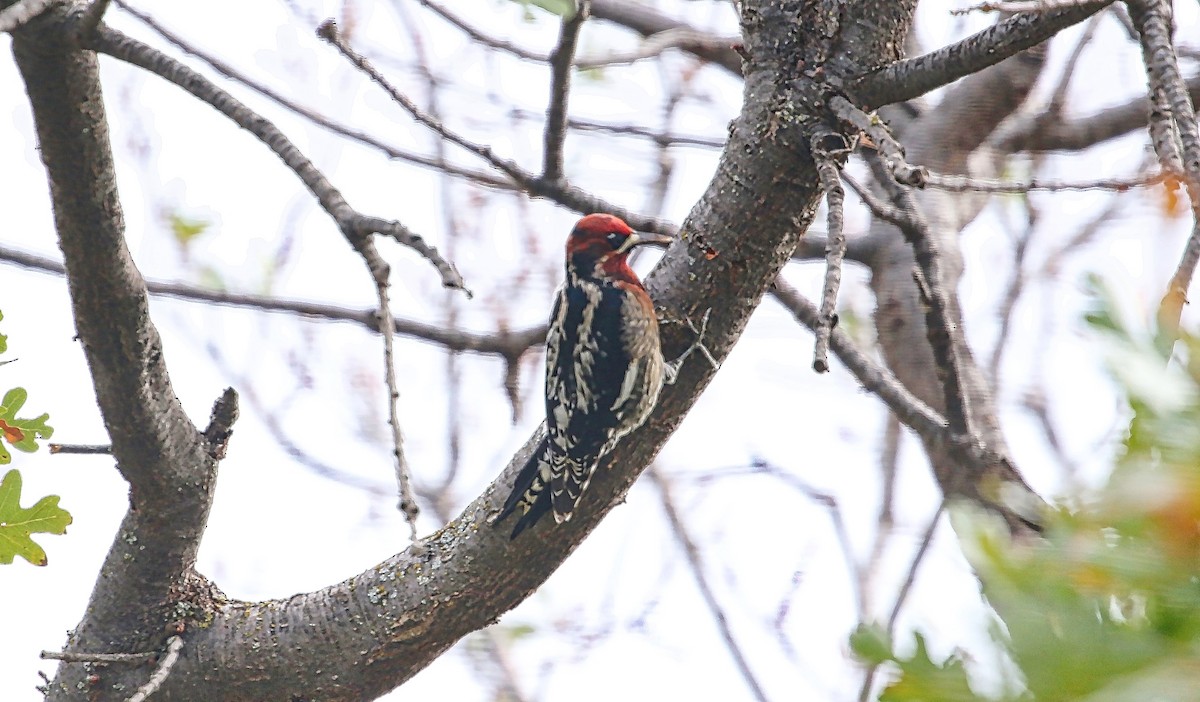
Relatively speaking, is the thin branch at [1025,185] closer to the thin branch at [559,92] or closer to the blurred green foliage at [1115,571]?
the thin branch at [559,92]

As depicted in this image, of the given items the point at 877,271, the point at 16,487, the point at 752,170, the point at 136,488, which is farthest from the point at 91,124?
the point at 877,271

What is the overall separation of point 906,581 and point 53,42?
11.4 ft

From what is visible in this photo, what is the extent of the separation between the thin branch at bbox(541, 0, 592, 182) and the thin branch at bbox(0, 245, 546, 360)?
1.99ft

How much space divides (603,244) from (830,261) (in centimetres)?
204

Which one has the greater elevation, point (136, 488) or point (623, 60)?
point (623, 60)

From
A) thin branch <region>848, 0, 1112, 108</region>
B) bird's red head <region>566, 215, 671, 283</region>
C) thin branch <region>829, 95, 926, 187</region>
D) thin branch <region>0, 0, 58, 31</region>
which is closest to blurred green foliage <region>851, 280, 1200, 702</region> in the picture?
thin branch <region>829, 95, 926, 187</region>

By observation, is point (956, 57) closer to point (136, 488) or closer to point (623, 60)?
point (623, 60)

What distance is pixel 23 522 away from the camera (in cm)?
221

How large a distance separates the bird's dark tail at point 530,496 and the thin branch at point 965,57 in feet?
3.58

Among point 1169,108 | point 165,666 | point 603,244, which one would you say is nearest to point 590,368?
point 603,244

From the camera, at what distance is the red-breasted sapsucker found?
9.07 feet

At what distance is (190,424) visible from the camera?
267 cm

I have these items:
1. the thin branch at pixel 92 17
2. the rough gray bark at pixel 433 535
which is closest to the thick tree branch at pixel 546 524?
the rough gray bark at pixel 433 535

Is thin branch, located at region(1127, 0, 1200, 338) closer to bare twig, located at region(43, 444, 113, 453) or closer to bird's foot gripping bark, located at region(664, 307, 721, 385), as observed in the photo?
bird's foot gripping bark, located at region(664, 307, 721, 385)
